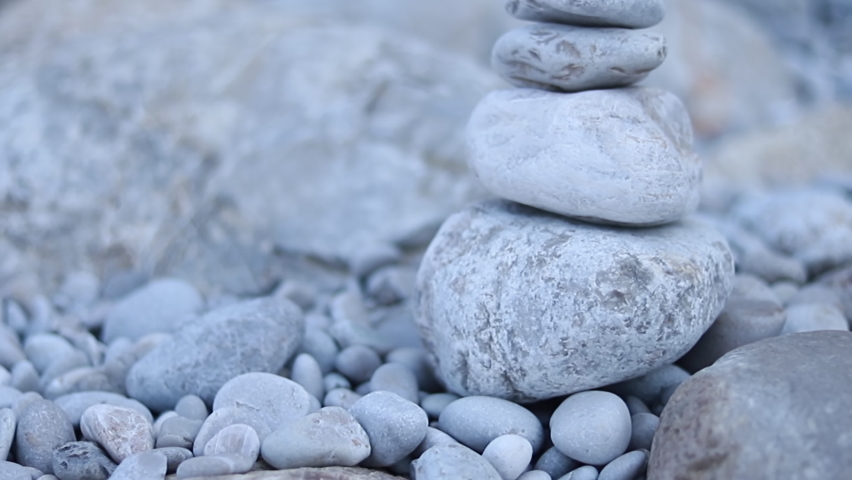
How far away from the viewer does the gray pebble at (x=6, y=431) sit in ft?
7.61

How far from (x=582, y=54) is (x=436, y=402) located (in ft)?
4.18

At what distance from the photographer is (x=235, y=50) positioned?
462cm

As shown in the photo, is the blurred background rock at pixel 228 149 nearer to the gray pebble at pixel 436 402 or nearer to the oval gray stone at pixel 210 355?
the oval gray stone at pixel 210 355

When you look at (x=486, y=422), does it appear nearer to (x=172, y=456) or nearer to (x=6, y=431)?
(x=172, y=456)

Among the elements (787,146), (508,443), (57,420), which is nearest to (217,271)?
(57,420)

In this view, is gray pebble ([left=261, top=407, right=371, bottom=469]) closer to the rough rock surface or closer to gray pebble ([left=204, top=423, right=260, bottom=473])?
gray pebble ([left=204, top=423, right=260, bottom=473])

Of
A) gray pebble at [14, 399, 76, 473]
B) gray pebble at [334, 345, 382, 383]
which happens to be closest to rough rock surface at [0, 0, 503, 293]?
gray pebble at [334, 345, 382, 383]

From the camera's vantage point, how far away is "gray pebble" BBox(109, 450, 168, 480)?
2068 millimetres


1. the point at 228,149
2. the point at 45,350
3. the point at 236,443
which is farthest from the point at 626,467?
the point at 228,149

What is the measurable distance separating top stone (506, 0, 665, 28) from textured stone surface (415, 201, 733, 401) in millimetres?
683

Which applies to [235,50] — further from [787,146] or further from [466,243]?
[787,146]

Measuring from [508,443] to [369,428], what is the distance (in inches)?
16.2

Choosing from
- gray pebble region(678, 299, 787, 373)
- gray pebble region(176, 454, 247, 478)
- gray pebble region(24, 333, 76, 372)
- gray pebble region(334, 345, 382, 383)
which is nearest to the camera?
gray pebble region(176, 454, 247, 478)

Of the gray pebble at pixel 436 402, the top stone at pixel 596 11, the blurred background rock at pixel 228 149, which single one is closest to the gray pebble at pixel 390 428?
the gray pebble at pixel 436 402
